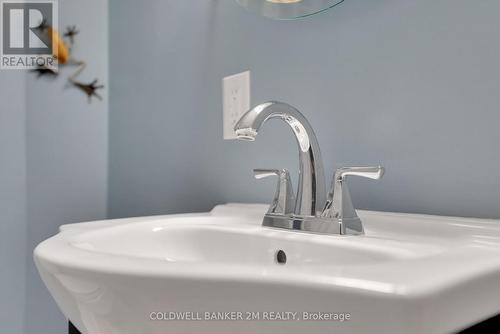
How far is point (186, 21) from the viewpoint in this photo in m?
1.17

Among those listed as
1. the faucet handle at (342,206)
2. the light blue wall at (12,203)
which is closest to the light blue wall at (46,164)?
the light blue wall at (12,203)

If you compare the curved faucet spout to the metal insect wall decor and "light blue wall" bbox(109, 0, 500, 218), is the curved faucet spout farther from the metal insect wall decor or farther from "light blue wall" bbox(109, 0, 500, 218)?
the metal insect wall decor

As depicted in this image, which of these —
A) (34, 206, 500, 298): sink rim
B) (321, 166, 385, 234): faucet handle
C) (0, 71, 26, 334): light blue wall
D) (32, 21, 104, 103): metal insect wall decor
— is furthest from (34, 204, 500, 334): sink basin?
(32, 21, 104, 103): metal insect wall decor

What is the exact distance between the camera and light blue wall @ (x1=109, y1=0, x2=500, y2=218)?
61 cm

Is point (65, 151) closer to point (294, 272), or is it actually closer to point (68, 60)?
point (68, 60)

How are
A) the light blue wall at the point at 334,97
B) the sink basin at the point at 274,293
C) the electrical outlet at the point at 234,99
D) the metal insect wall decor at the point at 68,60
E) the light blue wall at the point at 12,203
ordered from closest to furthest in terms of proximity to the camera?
the sink basin at the point at 274,293
the light blue wall at the point at 334,97
the electrical outlet at the point at 234,99
the light blue wall at the point at 12,203
the metal insect wall decor at the point at 68,60

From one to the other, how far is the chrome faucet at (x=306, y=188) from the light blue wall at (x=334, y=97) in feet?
0.30

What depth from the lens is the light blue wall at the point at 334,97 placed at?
61cm

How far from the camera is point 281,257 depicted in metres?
0.66

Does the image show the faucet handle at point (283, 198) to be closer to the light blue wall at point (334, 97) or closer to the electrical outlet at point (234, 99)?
the light blue wall at point (334, 97)

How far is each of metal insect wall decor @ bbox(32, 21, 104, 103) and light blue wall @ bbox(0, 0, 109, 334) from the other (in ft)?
0.05

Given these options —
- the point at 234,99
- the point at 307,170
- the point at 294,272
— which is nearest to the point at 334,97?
the point at 307,170

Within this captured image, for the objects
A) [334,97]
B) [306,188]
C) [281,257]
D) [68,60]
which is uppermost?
[68,60]

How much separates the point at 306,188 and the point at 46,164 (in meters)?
0.96
